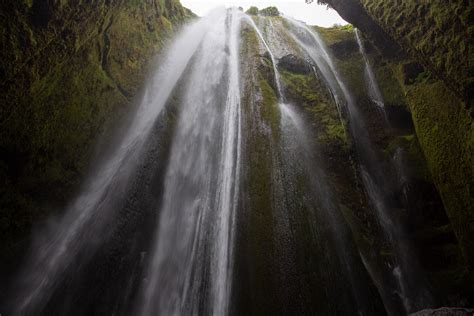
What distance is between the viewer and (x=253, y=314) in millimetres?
4746

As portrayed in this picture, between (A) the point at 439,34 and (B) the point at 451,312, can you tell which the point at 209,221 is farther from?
(A) the point at 439,34

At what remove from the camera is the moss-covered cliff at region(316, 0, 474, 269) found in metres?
4.98

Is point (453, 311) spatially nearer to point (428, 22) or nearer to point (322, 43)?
point (428, 22)

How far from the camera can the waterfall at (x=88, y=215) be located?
529 centimetres

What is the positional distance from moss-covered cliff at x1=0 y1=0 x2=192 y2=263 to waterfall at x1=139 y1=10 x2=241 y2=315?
6.97 feet

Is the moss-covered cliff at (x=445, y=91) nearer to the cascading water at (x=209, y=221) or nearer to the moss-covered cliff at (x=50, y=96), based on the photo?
the cascading water at (x=209, y=221)

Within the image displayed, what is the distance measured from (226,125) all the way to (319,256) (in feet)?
14.0

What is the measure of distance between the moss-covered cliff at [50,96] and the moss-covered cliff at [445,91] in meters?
6.88

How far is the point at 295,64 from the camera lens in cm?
989

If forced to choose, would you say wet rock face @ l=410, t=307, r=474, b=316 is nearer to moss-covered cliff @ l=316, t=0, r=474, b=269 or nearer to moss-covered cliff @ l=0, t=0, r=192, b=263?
moss-covered cliff @ l=316, t=0, r=474, b=269

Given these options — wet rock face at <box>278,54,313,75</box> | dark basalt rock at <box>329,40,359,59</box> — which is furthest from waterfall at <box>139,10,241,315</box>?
dark basalt rock at <box>329,40,359,59</box>

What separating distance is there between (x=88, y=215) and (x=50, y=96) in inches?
106

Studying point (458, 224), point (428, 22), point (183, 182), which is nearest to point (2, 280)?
point (183, 182)

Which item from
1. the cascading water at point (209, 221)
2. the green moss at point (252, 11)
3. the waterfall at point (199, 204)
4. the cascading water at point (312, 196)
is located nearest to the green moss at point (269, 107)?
the cascading water at point (209, 221)
